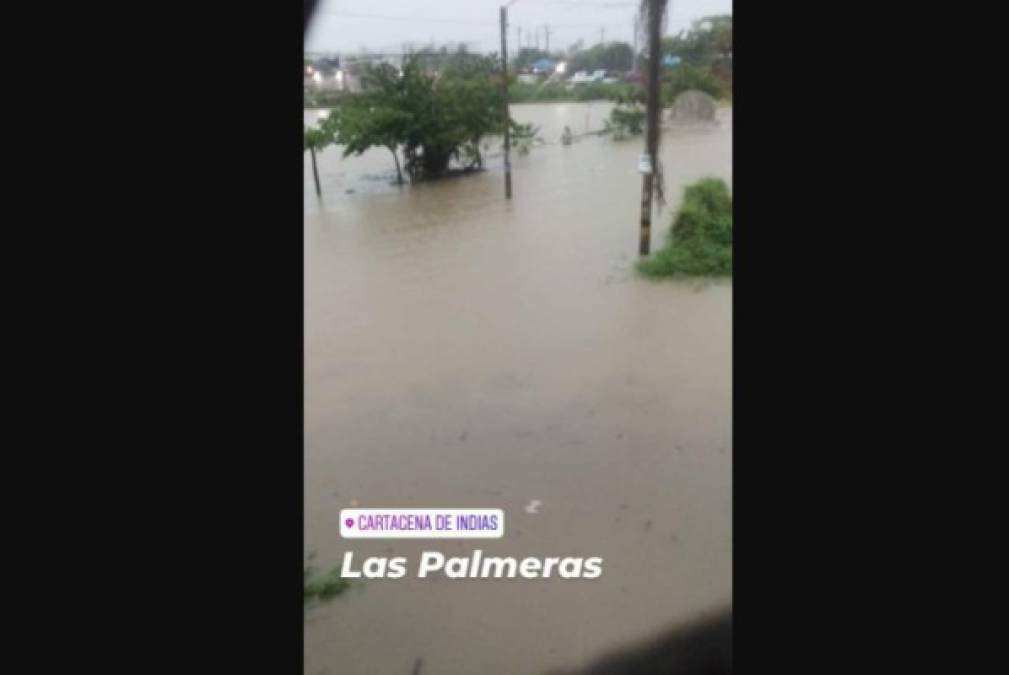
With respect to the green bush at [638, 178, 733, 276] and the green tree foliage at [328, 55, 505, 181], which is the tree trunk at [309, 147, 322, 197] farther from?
the green bush at [638, 178, 733, 276]

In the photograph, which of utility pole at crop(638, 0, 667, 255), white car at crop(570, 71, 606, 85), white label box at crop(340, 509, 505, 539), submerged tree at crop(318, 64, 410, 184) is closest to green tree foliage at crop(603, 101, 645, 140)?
utility pole at crop(638, 0, 667, 255)

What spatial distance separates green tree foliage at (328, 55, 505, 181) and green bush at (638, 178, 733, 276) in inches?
32.5

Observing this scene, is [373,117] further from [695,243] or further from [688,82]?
[695,243]

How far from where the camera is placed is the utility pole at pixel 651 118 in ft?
7.50

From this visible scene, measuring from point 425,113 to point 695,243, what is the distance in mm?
1175

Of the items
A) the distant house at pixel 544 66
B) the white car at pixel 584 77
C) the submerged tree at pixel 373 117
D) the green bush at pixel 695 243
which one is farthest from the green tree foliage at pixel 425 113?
the green bush at pixel 695 243

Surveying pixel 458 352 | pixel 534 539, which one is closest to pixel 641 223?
pixel 458 352

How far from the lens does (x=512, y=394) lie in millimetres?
2316

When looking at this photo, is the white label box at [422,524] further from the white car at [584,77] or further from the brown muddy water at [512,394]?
the white car at [584,77]

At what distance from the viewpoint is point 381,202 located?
8.34ft

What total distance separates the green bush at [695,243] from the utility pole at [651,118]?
0.31ft
